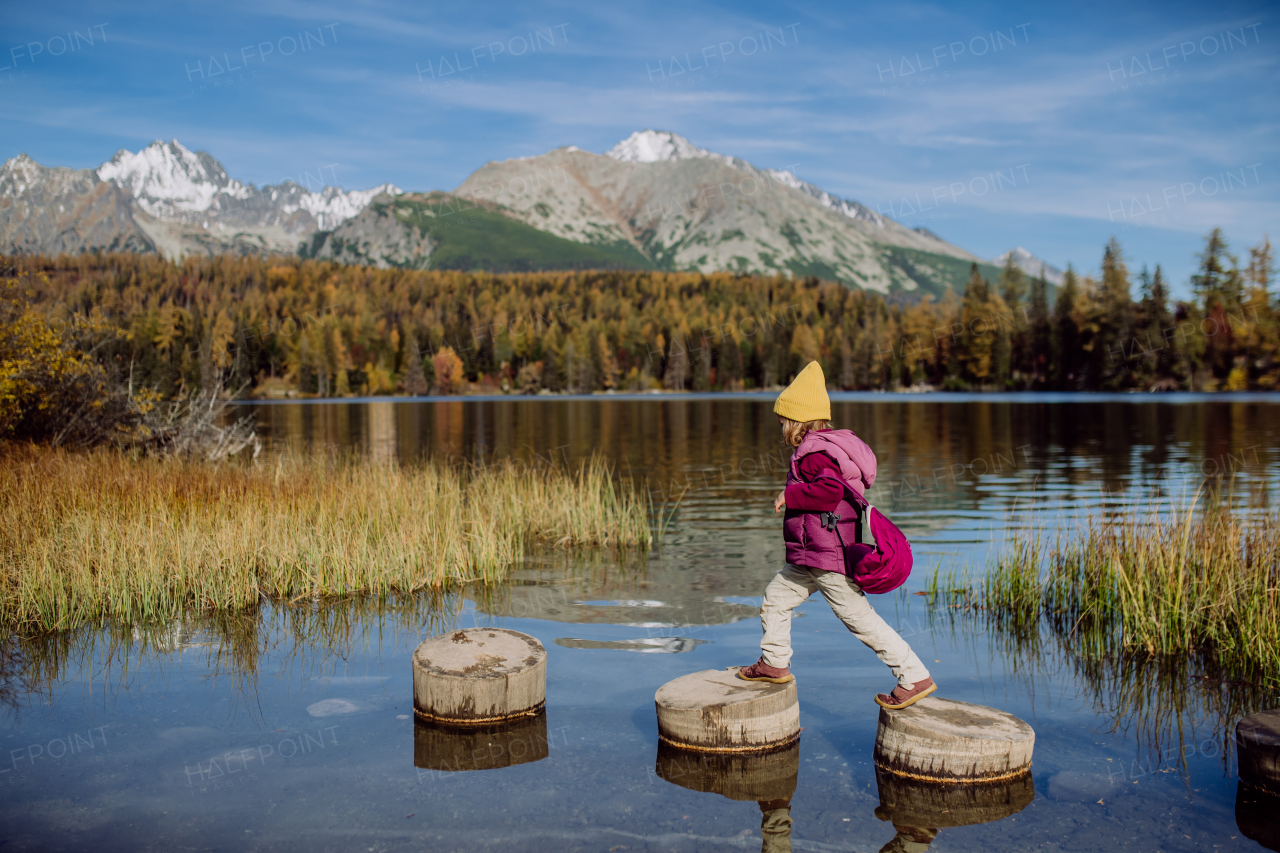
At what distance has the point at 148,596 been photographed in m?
10.3

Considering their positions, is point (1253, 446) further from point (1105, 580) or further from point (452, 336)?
point (452, 336)

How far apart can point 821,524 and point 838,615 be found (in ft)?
2.26

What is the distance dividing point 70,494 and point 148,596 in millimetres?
3794

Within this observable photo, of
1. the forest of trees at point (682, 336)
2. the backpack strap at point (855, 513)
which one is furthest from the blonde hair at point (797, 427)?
the forest of trees at point (682, 336)

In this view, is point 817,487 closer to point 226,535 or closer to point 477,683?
point 477,683

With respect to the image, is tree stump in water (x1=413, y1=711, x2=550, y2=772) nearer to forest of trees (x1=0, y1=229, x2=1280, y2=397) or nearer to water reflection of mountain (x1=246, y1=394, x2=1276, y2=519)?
water reflection of mountain (x1=246, y1=394, x2=1276, y2=519)

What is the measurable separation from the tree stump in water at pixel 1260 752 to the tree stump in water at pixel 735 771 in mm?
2901

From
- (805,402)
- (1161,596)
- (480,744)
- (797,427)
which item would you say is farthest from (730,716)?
(1161,596)

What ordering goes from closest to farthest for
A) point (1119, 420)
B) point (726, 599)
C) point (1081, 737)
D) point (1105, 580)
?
point (1081, 737) → point (1105, 580) → point (726, 599) → point (1119, 420)

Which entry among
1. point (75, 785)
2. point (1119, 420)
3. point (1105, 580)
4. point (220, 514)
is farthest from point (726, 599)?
point (1119, 420)

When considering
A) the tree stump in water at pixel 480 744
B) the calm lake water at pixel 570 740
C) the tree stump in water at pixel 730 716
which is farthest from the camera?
the tree stump in water at pixel 480 744

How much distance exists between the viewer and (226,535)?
11320 millimetres

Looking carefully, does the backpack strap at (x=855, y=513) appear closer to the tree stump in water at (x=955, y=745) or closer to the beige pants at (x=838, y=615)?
the beige pants at (x=838, y=615)

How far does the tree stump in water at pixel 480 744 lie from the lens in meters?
6.43
